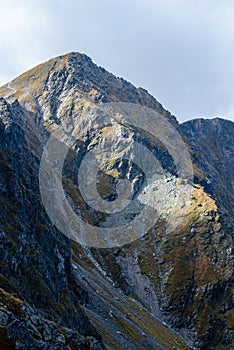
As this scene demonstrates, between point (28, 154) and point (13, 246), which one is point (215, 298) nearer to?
point (28, 154)

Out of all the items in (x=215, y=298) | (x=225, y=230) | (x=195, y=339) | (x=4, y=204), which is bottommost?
(x=195, y=339)

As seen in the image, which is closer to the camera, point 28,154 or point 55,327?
point 55,327

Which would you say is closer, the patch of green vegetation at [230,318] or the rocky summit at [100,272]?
the rocky summit at [100,272]

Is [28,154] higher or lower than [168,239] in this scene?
higher

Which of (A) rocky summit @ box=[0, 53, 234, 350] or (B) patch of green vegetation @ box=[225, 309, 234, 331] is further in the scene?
(B) patch of green vegetation @ box=[225, 309, 234, 331]

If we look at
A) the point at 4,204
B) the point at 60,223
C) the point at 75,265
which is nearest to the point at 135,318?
the point at 75,265

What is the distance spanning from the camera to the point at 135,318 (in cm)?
11275

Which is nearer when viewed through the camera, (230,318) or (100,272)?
(100,272)

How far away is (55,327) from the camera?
36812 mm

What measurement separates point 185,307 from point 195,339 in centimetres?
1538

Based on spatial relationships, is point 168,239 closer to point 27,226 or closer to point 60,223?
point 60,223

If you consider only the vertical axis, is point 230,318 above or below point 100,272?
below

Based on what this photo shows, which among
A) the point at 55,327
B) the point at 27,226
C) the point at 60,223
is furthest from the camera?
the point at 60,223

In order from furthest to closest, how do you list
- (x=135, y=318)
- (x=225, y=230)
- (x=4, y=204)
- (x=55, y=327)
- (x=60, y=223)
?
(x=225, y=230) < (x=60, y=223) < (x=135, y=318) < (x=4, y=204) < (x=55, y=327)
